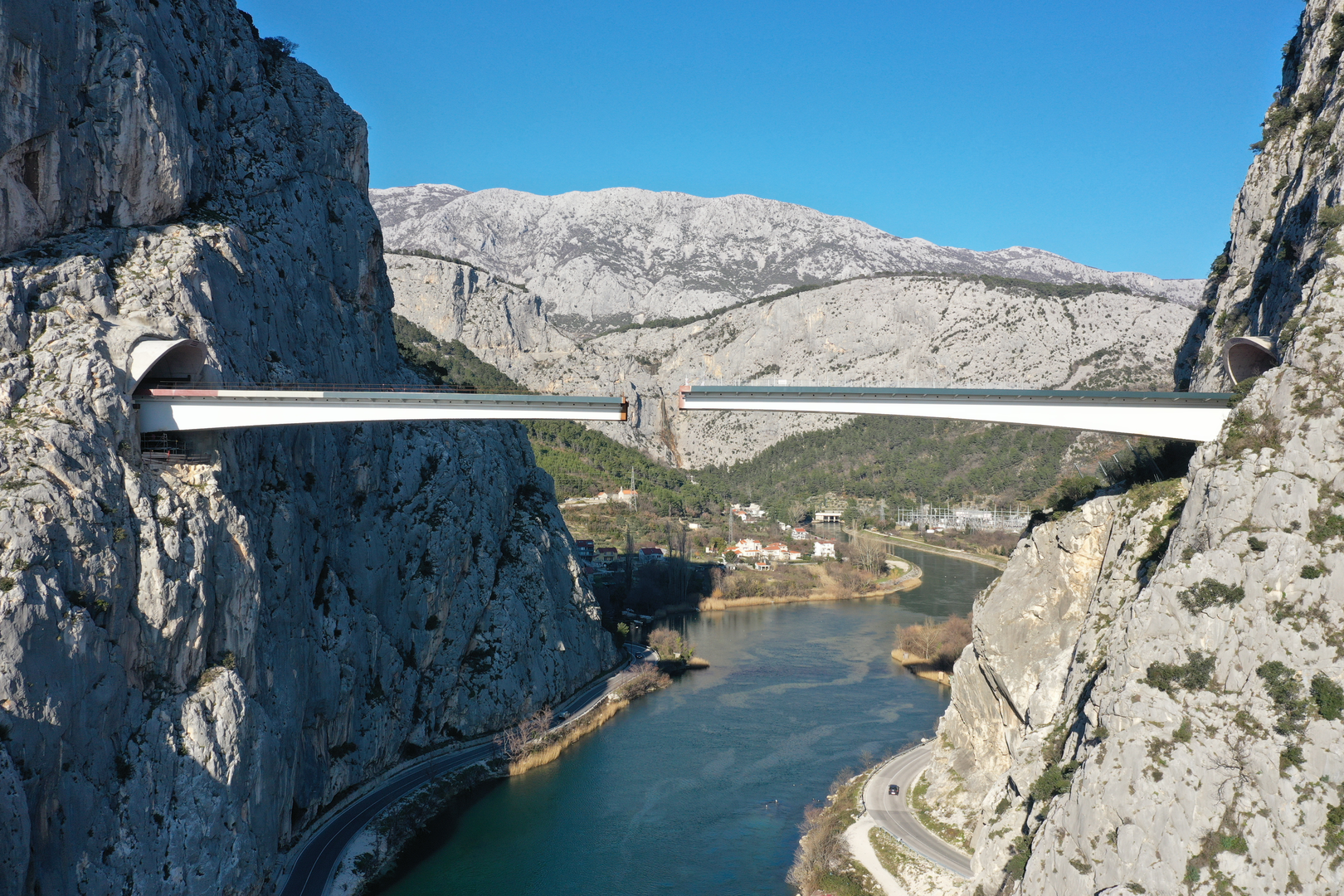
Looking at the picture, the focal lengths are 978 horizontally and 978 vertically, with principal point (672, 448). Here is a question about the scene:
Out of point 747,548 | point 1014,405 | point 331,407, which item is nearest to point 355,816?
point 331,407

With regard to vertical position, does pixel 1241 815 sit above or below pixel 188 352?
below

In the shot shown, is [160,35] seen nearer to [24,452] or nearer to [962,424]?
[24,452]

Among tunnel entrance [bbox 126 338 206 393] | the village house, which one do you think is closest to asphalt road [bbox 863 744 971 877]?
tunnel entrance [bbox 126 338 206 393]

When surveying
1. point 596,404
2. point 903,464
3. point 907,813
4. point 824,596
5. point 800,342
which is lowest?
point 824,596

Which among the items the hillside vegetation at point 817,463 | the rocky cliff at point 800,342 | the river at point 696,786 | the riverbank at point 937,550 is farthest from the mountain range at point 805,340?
the river at point 696,786

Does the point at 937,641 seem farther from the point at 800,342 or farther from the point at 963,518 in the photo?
the point at 800,342

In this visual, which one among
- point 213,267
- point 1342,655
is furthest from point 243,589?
point 1342,655

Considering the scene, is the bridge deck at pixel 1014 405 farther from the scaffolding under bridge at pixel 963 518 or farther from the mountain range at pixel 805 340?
the mountain range at pixel 805 340
